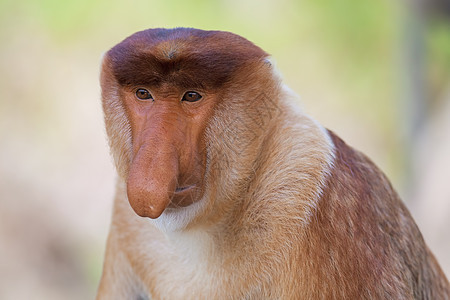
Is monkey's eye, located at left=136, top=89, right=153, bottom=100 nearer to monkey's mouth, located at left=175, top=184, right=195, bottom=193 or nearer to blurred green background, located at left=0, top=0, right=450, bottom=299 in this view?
monkey's mouth, located at left=175, top=184, right=195, bottom=193

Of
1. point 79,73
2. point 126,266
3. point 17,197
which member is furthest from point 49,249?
point 126,266

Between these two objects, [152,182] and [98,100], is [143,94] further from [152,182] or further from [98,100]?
[98,100]

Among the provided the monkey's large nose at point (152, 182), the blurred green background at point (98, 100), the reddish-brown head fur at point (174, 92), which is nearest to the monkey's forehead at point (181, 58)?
the reddish-brown head fur at point (174, 92)

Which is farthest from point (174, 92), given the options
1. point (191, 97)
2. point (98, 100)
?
point (98, 100)

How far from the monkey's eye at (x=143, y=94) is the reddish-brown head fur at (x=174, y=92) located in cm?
2

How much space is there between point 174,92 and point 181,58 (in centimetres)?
14

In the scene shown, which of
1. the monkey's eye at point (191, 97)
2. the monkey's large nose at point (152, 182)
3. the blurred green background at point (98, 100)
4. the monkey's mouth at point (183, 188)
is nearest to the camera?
the monkey's large nose at point (152, 182)

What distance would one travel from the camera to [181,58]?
8.50ft

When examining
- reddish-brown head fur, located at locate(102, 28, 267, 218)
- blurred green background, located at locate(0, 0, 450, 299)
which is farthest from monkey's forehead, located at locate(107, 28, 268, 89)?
blurred green background, located at locate(0, 0, 450, 299)

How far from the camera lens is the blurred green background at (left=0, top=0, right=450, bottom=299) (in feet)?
23.6

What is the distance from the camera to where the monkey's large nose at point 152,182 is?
2.36 m

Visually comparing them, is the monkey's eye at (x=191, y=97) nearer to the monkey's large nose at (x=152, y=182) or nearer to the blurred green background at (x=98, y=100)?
the monkey's large nose at (x=152, y=182)

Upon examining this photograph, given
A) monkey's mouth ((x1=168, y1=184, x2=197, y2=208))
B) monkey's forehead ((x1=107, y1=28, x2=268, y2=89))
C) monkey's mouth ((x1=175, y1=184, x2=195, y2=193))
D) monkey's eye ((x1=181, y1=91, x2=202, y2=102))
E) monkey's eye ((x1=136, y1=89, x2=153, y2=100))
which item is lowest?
monkey's mouth ((x1=168, y1=184, x2=197, y2=208))

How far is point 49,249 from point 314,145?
16.5 feet
